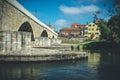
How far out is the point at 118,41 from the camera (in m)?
61.7

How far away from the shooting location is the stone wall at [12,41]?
2898 cm

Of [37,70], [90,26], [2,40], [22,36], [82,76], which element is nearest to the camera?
[82,76]

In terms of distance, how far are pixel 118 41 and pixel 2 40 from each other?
129ft

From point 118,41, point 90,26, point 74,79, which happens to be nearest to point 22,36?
point 74,79

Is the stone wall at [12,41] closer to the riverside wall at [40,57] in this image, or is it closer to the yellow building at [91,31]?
the riverside wall at [40,57]

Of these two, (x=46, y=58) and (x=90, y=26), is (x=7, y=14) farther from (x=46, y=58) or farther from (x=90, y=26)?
(x=90, y=26)

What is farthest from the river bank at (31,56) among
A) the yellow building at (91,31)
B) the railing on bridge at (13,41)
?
the yellow building at (91,31)

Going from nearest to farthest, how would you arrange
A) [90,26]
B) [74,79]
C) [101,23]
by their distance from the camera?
[74,79] → [101,23] → [90,26]

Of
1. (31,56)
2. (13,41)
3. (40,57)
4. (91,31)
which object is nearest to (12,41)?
(13,41)

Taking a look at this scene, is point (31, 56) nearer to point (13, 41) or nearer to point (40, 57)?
point (40, 57)

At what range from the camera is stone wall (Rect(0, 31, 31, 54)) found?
28984 millimetres

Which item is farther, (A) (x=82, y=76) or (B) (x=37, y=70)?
(B) (x=37, y=70)

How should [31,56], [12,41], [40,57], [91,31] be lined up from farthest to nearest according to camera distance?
[91,31], [40,57], [12,41], [31,56]

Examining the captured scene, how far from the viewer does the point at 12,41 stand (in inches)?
1178
